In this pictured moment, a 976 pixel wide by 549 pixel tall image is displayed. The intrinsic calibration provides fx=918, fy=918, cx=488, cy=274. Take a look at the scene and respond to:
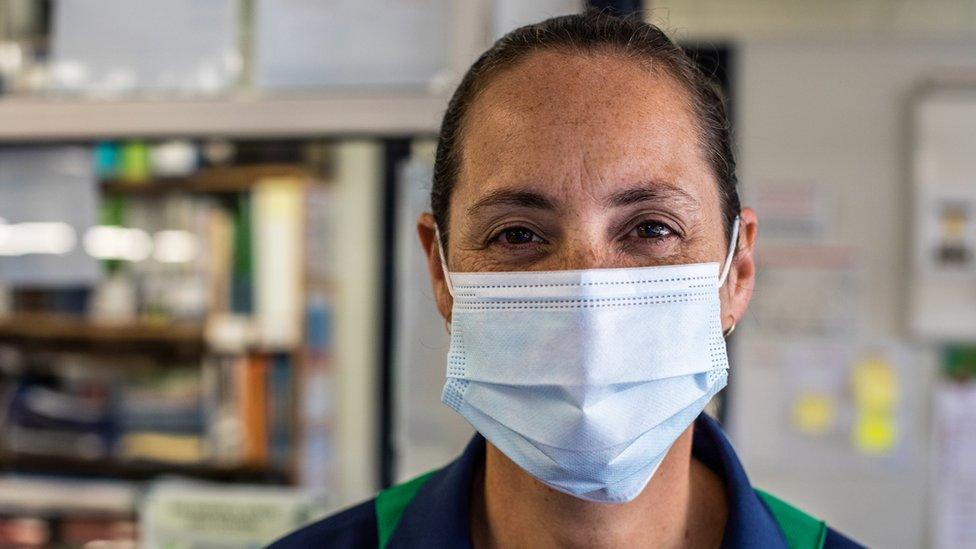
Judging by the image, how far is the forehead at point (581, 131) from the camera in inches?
40.6

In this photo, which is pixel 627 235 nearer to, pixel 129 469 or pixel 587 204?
pixel 587 204

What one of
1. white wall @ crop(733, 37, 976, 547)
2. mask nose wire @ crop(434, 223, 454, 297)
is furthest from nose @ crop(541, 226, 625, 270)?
white wall @ crop(733, 37, 976, 547)

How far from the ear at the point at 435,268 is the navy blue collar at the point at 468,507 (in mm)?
194

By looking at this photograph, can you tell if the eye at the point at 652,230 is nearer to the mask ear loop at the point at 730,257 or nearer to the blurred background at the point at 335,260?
the mask ear loop at the point at 730,257

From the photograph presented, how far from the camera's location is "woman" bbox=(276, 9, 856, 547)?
3.35 feet

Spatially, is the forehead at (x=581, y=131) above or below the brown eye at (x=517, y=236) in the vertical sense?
above

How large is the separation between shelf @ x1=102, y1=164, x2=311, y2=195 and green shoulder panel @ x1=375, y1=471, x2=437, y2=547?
1199mm

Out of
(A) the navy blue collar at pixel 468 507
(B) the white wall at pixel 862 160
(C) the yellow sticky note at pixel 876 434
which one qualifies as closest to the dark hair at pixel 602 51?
(A) the navy blue collar at pixel 468 507

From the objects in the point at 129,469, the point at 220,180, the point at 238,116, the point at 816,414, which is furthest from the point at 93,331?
the point at 816,414

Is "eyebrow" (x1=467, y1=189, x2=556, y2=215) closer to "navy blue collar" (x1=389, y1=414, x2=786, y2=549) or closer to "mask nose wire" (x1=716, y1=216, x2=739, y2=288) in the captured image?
"mask nose wire" (x1=716, y1=216, x2=739, y2=288)

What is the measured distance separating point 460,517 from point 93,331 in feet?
5.80

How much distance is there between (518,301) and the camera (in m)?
1.04

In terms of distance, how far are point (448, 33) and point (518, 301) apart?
0.68 metres

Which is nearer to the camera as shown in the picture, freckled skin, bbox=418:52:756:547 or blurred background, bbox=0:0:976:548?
freckled skin, bbox=418:52:756:547
